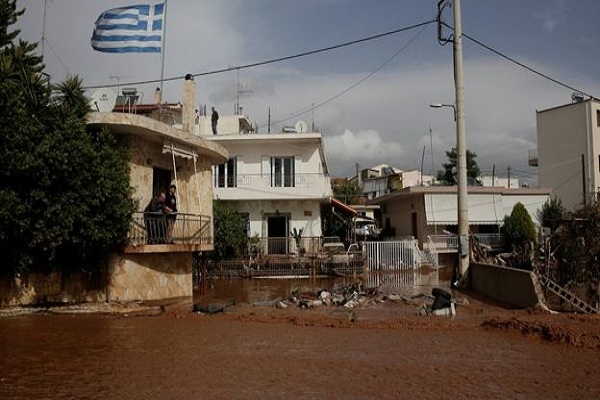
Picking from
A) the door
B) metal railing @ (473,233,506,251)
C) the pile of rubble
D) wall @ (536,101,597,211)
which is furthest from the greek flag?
wall @ (536,101,597,211)

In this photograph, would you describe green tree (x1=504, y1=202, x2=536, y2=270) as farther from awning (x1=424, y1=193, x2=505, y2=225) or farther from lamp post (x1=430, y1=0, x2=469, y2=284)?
lamp post (x1=430, y1=0, x2=469, y2=284)

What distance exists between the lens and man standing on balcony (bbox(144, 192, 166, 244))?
551 inches

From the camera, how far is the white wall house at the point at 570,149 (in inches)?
1630

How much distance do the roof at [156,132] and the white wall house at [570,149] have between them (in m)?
33.3

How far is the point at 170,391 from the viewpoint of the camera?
662 centimetres

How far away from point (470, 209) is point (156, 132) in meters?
24.7

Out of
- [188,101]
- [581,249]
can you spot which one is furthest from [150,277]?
[581,249]

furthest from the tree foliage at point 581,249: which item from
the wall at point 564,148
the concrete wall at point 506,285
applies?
the wall at point 564,148

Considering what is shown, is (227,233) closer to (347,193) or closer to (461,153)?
(461,153)

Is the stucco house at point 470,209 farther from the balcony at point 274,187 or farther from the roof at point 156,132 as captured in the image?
the roof at point 156,132

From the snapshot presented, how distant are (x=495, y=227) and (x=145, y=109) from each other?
23.4 m

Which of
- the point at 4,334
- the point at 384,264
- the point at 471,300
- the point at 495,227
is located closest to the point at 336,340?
the point at 4,334

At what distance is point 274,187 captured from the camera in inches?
1195

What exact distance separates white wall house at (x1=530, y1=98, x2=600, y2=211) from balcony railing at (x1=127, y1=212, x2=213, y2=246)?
3363cm
